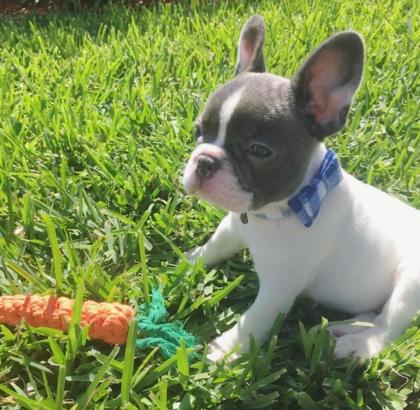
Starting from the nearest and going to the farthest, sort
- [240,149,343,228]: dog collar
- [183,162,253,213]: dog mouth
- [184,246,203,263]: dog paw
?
[183,162,253,213]: dog mouth, [240,149,343,228]: dog collar, [184,246,203,263]: dog paw

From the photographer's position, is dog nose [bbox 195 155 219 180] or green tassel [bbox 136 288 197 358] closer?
dog nose [bbox 195 155 219 180]

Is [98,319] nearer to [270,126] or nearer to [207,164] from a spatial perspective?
[207,164]

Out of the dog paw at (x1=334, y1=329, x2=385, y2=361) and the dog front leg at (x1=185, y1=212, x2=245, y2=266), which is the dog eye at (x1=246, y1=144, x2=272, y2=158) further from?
the dog paw at (x1=334, y1=329, x2=385, y2=361)

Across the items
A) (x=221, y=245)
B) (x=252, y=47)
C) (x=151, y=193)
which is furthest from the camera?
(x=151, y=193)

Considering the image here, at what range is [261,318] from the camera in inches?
90.6

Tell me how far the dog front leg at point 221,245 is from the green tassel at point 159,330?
0.39 metres

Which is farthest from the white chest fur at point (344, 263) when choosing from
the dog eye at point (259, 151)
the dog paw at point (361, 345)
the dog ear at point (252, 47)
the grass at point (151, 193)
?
the dog ear at point (252, 47)

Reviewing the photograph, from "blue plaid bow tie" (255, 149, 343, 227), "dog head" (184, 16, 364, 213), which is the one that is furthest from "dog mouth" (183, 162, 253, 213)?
"blue plaid bow tie" (255, 149, 343, 227)

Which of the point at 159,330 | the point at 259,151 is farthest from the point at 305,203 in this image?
the point at 159,330

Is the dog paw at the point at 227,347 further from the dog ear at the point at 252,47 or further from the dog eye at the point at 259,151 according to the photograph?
the dog ear at the point at 252,47

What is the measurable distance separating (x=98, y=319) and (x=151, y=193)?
1.09m

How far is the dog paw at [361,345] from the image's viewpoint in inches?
89.9

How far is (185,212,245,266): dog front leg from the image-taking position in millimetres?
2668

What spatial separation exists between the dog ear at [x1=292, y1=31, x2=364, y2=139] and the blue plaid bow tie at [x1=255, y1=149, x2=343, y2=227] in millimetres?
140
